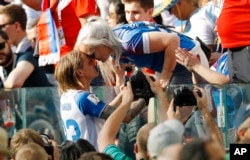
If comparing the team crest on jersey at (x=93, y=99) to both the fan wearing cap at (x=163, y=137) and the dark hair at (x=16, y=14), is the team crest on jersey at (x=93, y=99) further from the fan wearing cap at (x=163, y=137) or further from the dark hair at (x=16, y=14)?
the dark hair at (x=16, y=14)

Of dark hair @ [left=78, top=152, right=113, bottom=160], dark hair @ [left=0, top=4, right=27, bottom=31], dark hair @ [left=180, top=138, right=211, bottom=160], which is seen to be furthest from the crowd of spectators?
dark hair @ [left=180, top=138, right=211, bottom=160]

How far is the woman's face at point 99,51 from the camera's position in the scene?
10.5 metres

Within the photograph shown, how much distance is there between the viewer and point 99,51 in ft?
34.9

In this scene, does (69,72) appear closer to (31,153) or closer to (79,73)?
(79,73)

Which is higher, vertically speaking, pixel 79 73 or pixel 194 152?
pixel 194 152

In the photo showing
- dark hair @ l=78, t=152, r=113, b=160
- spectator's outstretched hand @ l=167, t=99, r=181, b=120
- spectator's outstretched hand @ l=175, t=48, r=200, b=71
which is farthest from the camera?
spectator's outstretched hand @ l=175, t=48, r=200, b=71

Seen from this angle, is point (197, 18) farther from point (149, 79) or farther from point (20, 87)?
point (149, 79)

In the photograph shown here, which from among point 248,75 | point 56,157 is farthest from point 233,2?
point 56,157

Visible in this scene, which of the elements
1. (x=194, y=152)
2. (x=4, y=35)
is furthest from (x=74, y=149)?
(x=4, y=35)

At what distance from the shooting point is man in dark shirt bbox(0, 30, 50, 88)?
12.4m

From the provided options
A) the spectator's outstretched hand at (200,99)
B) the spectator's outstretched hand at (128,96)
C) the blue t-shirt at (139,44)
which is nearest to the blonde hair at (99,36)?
the blue t-shirt at (139,44)

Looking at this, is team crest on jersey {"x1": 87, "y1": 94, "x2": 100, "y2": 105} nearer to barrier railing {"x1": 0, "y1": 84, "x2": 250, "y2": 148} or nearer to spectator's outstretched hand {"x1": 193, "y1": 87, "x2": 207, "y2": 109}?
barrier railing {"x1": 0, "y1": 84, "x2": 250, "y2": 148}

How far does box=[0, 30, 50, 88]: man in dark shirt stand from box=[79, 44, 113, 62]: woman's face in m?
1.84

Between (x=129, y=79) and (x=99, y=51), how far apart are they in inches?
35.9
